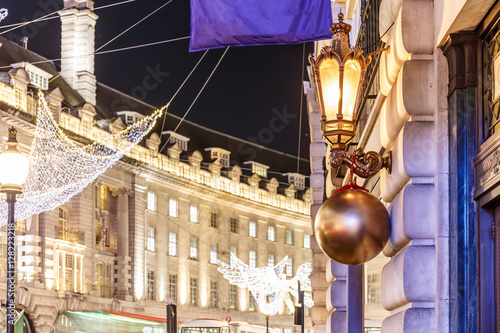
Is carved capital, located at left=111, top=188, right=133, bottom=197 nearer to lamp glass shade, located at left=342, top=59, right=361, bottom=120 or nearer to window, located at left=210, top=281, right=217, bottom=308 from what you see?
window, located at left=210, top=281, right=217, bottom=308

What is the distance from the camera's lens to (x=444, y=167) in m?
6.66

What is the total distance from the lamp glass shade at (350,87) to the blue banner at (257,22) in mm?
1701

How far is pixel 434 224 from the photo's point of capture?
678 centimetres

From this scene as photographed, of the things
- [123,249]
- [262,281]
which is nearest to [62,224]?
[123,249]

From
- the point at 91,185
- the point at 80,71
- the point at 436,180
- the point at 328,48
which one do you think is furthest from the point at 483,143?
the point at 80,71

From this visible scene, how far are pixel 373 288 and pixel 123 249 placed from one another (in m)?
52.0

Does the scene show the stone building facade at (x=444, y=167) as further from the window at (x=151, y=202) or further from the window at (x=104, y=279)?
the window at (x=151, y=202)

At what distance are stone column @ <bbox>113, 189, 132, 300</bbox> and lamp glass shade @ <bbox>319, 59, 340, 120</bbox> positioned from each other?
5448 cm

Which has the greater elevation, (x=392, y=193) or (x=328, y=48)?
(x=328, y=48)

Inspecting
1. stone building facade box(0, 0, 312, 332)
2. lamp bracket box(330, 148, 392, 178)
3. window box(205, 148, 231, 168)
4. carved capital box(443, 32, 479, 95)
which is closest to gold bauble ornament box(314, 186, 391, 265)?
lamp bracket box(330, 148, 392, 178)

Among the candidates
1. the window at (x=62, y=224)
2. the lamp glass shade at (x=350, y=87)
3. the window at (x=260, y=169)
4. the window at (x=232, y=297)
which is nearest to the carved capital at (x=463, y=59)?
the lamp glass shade at (x=350, y=87)

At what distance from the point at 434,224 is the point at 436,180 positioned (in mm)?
321

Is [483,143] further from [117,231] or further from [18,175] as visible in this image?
[117,231]

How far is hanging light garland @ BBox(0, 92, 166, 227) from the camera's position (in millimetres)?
46906
